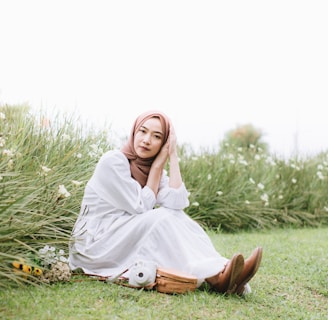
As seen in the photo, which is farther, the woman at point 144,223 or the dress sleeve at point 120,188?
the dress sleeve at point 120,188

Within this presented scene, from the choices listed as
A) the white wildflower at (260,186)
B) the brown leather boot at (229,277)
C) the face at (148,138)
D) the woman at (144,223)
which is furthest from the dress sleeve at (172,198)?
the white wildflower at (260,186)

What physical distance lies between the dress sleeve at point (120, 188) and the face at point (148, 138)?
15 centimetres

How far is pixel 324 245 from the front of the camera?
23.7ft

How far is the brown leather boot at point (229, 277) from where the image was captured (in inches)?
150

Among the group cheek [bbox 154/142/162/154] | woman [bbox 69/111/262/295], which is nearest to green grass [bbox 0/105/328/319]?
woman [bbox 69/111/262/295]

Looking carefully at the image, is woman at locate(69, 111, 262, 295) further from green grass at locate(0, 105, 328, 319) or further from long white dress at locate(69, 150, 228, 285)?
green grass at locate(0, 105, 328, 319)

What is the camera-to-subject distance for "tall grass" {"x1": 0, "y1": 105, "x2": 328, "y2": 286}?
4125 mm

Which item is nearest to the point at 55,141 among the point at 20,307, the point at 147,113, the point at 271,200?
the point at 147,113

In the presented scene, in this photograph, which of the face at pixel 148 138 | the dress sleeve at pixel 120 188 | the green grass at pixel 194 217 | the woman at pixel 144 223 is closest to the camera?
the green grass at pixel 194 217

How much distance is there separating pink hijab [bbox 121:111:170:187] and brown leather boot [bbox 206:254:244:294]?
94cm

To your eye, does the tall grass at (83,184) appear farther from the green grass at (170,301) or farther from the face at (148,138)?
the face at (148,138)

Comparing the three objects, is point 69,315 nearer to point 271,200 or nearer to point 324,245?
point 324,245

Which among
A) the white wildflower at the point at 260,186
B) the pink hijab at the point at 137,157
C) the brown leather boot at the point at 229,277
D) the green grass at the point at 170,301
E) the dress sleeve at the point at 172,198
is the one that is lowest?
the green grass at the point at 170,301

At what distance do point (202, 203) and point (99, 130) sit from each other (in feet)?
6.76
